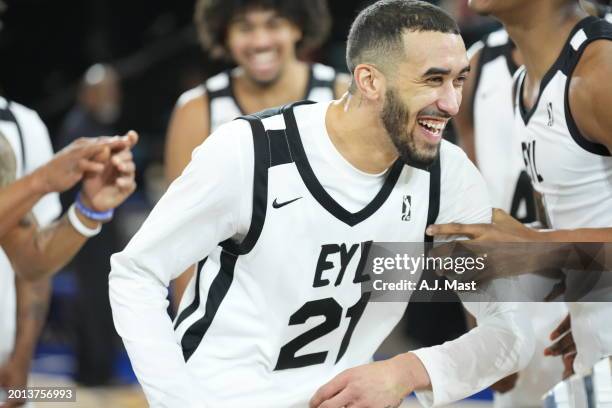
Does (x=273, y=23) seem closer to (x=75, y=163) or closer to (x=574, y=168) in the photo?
(x=75, y=163)

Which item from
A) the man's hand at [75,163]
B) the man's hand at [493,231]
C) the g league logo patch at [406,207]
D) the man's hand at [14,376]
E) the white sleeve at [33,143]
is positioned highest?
the white sleeve at [33,143]

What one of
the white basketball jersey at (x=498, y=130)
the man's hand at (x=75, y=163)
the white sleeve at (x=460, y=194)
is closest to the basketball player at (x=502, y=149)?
the white basketball jersey at (x=498, y=130)

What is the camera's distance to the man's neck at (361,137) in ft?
8.67

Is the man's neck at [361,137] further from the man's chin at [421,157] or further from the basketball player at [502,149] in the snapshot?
the basketball player at [502,149]

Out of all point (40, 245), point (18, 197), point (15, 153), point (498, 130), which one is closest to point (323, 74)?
point (498, 130)

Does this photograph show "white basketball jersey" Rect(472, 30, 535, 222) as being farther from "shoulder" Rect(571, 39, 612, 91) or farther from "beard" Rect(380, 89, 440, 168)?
"beard" Rect(380, 89, 440, 168)

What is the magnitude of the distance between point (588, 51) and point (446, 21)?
0.46 meters

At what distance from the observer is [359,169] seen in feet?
8.74

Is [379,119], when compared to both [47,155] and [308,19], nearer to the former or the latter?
[47,155]

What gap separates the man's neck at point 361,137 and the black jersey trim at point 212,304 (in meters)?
0.43

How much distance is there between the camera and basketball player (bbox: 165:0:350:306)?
4.08 m

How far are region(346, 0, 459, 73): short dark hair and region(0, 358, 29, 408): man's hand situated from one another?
5.74 feet

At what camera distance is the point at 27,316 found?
3.73 metres

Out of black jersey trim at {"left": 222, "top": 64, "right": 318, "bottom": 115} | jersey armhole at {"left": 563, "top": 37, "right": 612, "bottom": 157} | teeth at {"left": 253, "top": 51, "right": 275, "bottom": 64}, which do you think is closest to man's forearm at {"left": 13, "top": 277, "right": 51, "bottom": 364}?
black jersey trim at {"left": 222, "top": 64, "right": 318, "bottom": 115}
